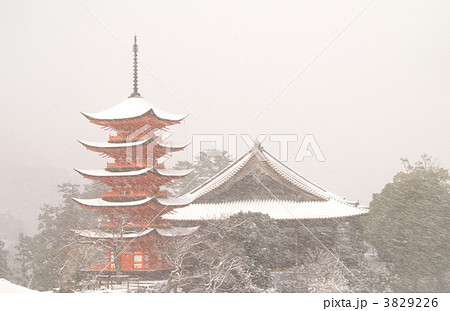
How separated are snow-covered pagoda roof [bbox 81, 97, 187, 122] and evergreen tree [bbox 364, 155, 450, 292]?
285 inches

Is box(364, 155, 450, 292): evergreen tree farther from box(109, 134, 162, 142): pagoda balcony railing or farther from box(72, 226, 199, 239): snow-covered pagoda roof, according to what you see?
box(109, 134, 162, 142): pagoda balcony railing

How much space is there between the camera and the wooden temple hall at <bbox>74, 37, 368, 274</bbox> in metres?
12.6

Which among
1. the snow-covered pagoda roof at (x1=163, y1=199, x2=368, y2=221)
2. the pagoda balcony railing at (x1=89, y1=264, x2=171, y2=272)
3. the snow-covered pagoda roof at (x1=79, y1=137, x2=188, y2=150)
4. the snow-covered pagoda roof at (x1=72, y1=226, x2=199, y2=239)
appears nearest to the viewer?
the pagoda balcony railing at (x1=89, y1=264, x2=171, y2=272)

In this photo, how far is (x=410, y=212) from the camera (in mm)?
13758

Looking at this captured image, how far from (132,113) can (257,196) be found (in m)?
5.46

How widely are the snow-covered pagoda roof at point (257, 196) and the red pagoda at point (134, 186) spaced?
80.1 inches

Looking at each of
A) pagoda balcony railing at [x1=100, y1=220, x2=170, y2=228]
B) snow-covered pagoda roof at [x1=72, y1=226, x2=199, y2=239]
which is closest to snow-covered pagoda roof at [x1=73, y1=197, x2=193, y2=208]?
pagoda balcony railing at [x1=100, y1=220, x2=170, y2=228]

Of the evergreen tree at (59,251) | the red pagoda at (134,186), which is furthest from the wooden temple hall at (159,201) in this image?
the evergreen tree at (59,251)

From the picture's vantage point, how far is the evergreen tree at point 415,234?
1275 centimetres

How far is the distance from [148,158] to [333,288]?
616cm

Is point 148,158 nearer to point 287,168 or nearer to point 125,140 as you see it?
point 125,140

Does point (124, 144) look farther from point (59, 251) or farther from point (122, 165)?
point (59, 251)

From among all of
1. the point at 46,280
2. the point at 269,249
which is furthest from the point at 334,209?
the point at 46,280

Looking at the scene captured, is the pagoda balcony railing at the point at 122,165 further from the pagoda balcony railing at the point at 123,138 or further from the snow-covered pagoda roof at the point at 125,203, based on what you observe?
the snow-covered pagoda roof at the point at 125,203
